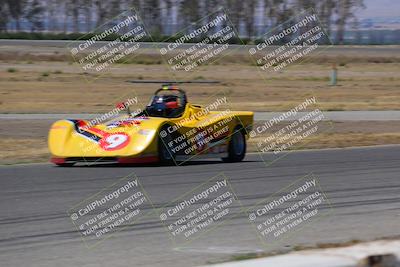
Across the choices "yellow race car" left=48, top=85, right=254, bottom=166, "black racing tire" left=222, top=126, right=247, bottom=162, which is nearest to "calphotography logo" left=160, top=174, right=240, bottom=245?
"yellow race car" left=48, top=85, right=254, bottom=166

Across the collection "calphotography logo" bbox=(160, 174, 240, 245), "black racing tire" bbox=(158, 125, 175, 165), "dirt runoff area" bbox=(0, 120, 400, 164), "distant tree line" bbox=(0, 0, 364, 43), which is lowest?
"distant tree line" bbox=(0, 0, 364, 43)

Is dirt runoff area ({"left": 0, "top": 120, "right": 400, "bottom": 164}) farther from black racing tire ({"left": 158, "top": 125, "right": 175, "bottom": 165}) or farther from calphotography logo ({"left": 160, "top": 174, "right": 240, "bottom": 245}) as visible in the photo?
calphotography logo ({"left": 160, "top": 174, "right": 240, "bottom": 245})

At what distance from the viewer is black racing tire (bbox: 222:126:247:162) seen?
15391mm

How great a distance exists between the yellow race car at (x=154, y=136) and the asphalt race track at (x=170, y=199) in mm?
239

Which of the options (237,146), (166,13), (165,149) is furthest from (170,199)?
(166,13)

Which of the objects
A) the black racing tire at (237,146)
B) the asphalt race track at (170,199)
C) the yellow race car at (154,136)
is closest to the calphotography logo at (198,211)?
the asphalt race track at (170,199)

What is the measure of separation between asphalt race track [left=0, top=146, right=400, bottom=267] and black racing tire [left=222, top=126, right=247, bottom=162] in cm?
19

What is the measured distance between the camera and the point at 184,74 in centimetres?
4253

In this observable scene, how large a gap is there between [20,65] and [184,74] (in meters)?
8.77

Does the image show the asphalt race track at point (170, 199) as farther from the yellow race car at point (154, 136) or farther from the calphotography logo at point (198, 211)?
the yellow race car at point (154, 136)

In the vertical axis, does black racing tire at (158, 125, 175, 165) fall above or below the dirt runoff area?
above

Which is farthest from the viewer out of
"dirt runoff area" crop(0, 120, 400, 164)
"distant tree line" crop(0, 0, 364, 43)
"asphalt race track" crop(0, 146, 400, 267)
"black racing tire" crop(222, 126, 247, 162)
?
"distant tree line" crop(0, 0, 364, 43)

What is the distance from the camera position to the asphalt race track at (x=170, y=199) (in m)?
7.51

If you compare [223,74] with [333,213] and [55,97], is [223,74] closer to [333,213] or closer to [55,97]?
[55,97]
